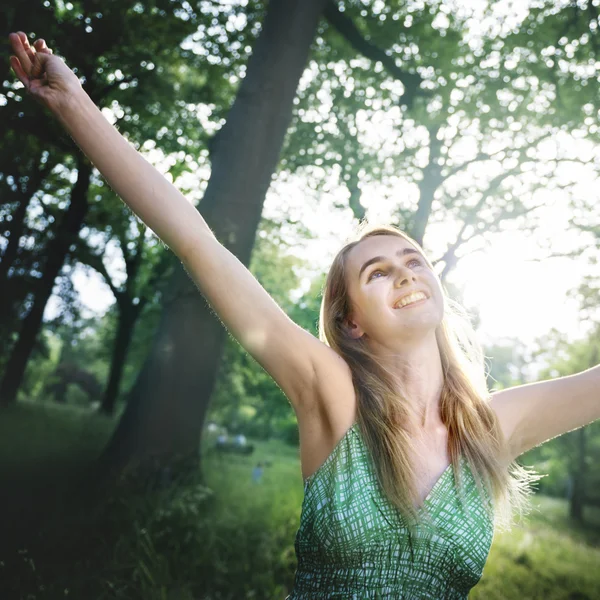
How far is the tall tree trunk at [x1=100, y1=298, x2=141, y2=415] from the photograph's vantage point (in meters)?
20.2

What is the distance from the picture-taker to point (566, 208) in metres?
13.2

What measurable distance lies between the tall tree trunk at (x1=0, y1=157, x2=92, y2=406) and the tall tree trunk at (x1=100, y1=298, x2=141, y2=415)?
611 centimetres

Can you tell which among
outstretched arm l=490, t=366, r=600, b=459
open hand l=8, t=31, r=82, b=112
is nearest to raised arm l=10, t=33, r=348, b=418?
open hand l=8, t=31, r=82, b=112

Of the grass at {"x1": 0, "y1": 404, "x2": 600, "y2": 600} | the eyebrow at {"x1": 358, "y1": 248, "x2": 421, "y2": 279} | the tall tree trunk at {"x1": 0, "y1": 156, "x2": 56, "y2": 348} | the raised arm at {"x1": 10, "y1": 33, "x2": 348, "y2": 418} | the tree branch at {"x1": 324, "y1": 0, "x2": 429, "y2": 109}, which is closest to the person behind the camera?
the raised arm at {"x1": 10, "y1": 33, "x2": 348, "y2": 418}

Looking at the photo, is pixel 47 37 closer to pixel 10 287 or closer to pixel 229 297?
pixel 229 297

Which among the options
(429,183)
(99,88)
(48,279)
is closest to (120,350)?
(48,279)

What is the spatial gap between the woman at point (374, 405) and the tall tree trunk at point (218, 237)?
13.3 ft

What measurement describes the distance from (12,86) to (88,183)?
25.6 ft

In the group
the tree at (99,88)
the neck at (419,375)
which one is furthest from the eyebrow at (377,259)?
the tree at (99,88)

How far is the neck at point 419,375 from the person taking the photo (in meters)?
2.01

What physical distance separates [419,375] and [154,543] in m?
3.62

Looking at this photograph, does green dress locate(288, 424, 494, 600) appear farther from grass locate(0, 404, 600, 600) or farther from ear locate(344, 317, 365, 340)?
grass locate(0, 404, 600, 600)

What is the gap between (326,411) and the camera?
183cm

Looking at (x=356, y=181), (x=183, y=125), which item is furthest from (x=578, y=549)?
(x=183, y=125)
